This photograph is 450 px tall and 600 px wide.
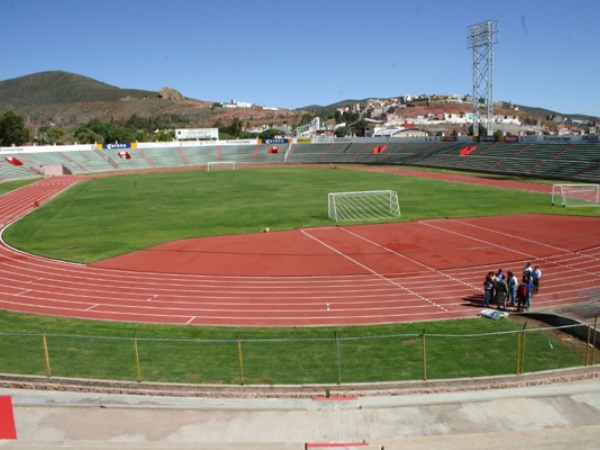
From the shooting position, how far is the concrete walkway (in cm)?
873

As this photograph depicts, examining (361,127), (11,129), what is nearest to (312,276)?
(11,129)

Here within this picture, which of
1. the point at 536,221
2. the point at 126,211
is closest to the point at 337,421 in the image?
the point at 536,221

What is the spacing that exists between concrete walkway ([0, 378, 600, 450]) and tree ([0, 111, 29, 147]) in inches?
4087

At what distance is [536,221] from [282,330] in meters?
23.6

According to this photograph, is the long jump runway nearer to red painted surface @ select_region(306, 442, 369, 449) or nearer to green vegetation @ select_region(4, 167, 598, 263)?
→ green vegetation @ select_region(4, 167, 598, 263)

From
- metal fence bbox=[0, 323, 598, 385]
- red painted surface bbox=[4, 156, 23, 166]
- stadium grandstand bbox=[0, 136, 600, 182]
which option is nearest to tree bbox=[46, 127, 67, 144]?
stadium grandstand bbox=[0, 136, 600, 182]

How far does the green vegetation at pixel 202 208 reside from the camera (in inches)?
1146

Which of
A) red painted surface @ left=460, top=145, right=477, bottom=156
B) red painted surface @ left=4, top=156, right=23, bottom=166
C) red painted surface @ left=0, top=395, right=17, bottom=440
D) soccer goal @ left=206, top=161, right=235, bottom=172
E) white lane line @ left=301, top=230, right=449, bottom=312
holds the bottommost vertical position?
white lane line @ left=301, top=230, right=449, bottom=312

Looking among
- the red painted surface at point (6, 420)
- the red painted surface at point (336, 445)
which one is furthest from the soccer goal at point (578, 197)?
the red painted surface at point (6, 420)

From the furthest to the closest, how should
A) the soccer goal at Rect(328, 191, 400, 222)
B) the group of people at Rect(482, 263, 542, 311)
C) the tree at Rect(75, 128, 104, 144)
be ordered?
the tree at Rect(75, 128, 104, 144)
the soccer goal at Rect(328, 191, 400, 222)
the group of people at Rect(482, 263, 542, 311)

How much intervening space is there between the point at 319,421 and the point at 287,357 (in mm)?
3116

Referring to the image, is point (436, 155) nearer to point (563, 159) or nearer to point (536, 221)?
point (563, 159)

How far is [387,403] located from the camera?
10.0m

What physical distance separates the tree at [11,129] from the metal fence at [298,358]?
329 ft
